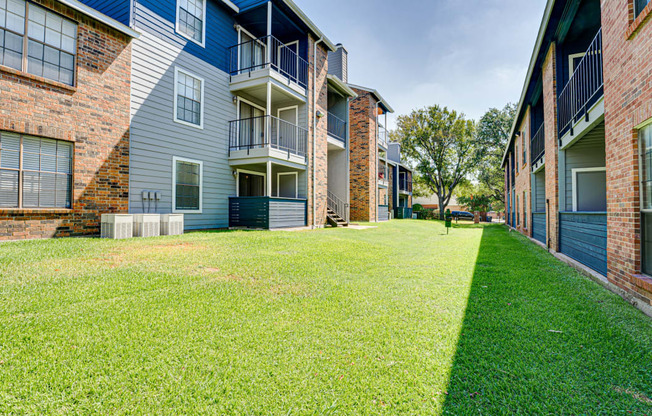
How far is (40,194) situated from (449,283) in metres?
8.76

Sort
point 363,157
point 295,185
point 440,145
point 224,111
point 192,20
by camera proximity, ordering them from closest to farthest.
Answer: point 192,20 < point 224,111 < point 295,185 < point 363,157 < point 440,145

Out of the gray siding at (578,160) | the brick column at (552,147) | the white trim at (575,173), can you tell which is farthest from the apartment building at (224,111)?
the white trim at (575,173)

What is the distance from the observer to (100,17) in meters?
7.54

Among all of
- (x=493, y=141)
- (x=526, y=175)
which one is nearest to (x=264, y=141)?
(x=526, y=175)

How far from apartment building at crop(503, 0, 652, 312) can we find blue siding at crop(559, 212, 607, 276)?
0.02 metres

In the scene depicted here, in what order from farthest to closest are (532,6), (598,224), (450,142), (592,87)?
(450,142), (532,6), (592,87), (598,224)

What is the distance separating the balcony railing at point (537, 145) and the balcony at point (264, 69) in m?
9.09

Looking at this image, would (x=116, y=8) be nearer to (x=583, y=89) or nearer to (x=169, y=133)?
(x=169, y=133)

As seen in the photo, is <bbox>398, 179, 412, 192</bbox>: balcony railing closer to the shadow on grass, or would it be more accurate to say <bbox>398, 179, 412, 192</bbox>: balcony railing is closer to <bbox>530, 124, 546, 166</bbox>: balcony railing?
<bbox>530, 124, 546, 166</bbox>: balcony railing

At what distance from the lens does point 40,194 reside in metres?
6.75

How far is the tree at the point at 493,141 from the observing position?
112 ft

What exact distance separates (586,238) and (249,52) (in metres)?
12.9

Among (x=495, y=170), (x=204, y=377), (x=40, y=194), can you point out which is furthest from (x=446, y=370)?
(x=495, y=170)

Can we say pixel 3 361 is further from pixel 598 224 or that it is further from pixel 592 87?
pixel 592 87
